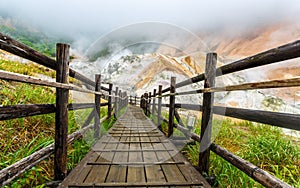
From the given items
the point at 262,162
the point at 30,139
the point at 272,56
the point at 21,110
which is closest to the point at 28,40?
the point at 30,139

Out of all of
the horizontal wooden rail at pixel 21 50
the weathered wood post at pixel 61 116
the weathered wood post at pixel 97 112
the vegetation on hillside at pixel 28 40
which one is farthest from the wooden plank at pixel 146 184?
the weathered wood post at pixel 97 112

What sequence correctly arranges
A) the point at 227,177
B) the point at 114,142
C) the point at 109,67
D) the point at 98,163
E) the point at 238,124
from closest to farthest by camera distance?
the point at 227,177 → the point at 98,163 → the point at 114,142 → the point at 238,124 → the point at 109,67

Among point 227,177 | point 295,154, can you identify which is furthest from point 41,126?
point 295,154

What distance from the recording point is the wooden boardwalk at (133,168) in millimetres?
1579

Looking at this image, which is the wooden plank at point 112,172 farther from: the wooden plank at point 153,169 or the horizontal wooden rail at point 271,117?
the horizontal wooden rail at point 271,117

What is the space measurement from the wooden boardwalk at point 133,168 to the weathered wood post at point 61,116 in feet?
0.35

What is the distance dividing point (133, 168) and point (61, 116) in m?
0.75

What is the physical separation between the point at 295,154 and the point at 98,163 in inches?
73.7

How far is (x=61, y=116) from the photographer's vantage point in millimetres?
1627

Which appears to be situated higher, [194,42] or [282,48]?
[194,42]

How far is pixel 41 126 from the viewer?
88.8 inches

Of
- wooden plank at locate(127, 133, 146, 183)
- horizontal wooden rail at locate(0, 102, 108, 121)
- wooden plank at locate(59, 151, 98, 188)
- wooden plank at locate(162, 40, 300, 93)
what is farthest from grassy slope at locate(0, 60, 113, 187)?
wooden plank at locate(162, 40, 300, 93)

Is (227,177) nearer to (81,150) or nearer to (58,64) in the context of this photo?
(81,150)

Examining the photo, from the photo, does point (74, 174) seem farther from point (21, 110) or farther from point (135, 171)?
point (21, 110)
